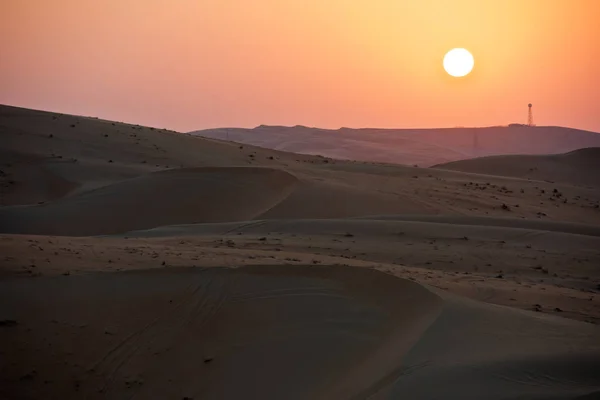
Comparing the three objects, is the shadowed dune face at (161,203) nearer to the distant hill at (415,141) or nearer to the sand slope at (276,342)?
the sand slope at (276,342)

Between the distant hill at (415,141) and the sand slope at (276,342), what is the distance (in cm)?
5815

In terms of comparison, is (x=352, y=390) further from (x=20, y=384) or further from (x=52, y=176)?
(x=52, y=176)

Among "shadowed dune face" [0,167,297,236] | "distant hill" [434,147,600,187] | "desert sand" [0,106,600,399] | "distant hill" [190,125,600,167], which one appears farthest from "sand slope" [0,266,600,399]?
"distant hill" [190,125,600,167]

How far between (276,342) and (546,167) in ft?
106

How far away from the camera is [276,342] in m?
5.31

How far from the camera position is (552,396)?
4016 millimetres

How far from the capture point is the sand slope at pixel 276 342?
4480 mm

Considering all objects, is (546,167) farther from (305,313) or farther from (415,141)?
(415,141)

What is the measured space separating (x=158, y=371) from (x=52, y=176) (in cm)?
1366

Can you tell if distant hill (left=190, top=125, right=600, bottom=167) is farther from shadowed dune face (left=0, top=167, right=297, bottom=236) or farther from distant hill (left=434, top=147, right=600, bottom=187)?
shadowed dune face (left=0, top=167, right=297, bottom=236)

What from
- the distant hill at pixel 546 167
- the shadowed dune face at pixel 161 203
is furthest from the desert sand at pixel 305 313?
the distant hill at pixel 546 167

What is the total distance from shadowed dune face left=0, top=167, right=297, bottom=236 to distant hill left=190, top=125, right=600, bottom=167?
49092 millimetres

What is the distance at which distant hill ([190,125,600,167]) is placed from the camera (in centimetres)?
7312

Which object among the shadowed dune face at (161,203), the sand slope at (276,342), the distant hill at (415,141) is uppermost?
the distant hill at (415,141)
